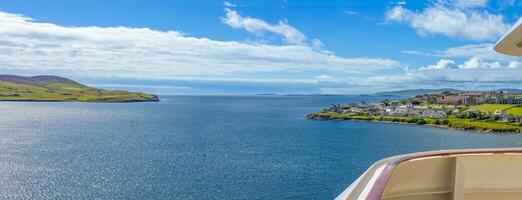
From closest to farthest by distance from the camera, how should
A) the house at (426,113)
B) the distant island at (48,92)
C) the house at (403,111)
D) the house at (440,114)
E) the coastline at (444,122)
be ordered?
the coastline at (444,122) < the house at (440,114) < the house at (426,113) < the house at (403,111) < the distant island at (48,92)

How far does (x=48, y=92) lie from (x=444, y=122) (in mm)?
135416

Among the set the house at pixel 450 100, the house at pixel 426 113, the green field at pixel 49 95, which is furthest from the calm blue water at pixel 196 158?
the green field at pixel 49 95

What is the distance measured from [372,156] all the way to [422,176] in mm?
37265

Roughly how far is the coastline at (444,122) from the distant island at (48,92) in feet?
298

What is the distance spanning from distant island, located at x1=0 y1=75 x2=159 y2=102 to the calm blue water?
90.0m

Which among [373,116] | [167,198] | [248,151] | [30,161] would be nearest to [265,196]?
[167,198]

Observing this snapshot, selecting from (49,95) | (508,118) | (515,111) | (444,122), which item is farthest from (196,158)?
(49,95)

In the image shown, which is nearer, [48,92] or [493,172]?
[493,172]

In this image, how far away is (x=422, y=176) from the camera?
10.2ft

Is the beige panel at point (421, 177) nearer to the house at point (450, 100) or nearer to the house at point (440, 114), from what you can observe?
the house at point (440, 114)

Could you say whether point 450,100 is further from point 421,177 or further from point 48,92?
point 48,92

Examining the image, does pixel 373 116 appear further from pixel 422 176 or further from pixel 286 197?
pixel 422 176

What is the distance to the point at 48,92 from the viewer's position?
6378 inches

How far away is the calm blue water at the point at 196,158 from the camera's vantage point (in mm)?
25953
